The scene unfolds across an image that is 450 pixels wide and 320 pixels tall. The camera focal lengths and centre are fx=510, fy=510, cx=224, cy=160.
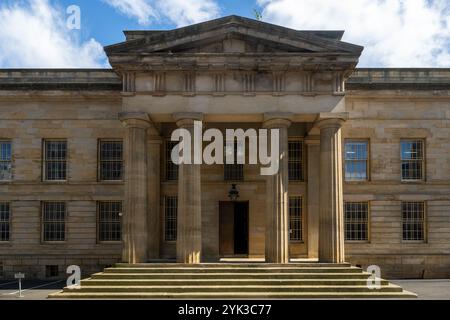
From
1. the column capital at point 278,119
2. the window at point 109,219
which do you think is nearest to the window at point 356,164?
the column capital at point 278,119

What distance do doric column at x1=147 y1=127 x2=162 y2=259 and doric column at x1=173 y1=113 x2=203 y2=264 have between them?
3.80m

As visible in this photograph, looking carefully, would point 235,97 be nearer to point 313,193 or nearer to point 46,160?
point 313,193

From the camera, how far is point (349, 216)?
2842cm

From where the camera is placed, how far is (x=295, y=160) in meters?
29.1

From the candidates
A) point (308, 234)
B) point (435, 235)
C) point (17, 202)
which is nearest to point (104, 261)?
point (17, 202)

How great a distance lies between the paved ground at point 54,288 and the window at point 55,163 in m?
5.77

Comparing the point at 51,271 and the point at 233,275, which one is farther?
the point at 51,271

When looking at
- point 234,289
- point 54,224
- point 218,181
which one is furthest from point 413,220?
point 54,224

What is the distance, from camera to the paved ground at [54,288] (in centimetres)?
2066

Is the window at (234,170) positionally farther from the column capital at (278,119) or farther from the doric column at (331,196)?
the doric column at (331,196)

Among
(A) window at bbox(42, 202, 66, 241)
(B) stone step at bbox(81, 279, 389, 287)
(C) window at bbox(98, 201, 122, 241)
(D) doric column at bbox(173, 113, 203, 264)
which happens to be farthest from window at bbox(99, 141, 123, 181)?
(B) stone step at bbox(81, 279, 389, 287)

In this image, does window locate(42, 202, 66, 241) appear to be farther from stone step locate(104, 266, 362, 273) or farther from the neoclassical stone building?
stone step locate(104, 266, 362, 273)

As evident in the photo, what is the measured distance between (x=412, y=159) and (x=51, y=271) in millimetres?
20960

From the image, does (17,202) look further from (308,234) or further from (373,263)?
(373,263)
